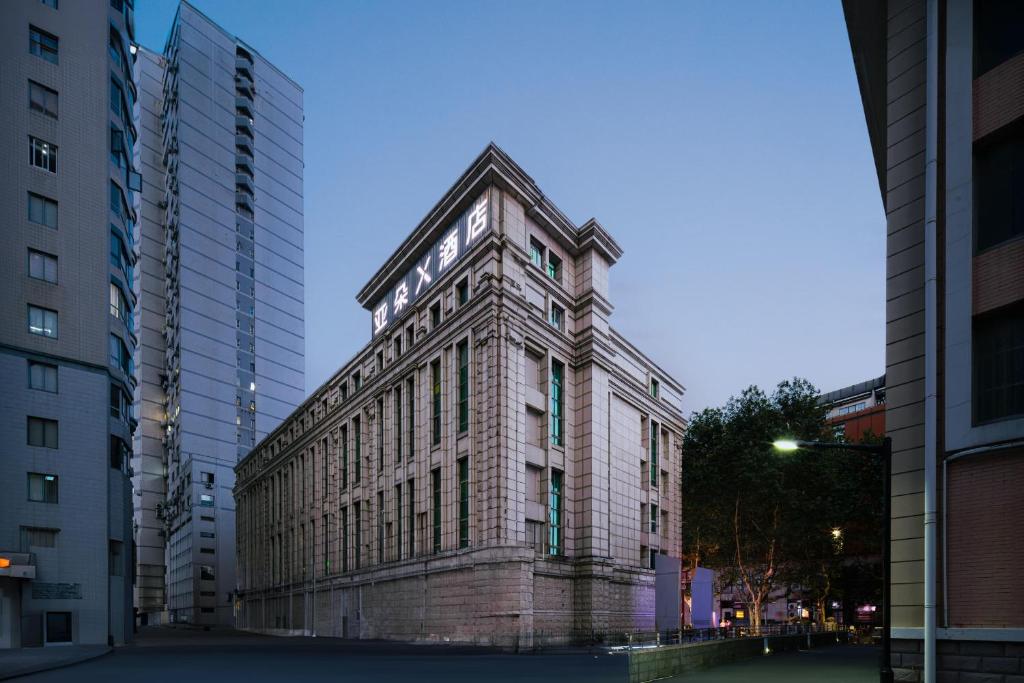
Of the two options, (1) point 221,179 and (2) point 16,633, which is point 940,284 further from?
(1) point 221,179

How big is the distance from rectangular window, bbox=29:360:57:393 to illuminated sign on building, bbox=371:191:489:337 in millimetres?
23289

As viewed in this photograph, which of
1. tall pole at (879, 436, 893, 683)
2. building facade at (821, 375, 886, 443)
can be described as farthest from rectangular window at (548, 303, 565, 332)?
building facade at (821, 375, 886, 443)

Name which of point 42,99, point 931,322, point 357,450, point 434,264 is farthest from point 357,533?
point 931,322

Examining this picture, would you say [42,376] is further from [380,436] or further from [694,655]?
[694,655]

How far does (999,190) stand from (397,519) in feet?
159

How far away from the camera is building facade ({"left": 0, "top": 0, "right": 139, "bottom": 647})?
44.1 metres

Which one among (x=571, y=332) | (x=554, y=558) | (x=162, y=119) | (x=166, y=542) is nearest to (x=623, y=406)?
(x=571, y=332)

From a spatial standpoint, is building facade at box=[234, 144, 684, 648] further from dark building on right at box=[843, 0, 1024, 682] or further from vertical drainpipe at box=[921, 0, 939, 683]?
vertical drainpipe at box=[921, 0, 939, 683]

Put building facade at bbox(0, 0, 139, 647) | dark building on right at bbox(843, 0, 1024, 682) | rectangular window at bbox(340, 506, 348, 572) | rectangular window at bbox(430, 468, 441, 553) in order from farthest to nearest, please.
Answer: rectangular window at bbox(340, 506, 348, 572) < rectangular window at bbox(430, 468, 441, 553) < building facade at bbox(0, 0, 139, 647) < dark building on right at bbox(843, 0, 1024, 682)

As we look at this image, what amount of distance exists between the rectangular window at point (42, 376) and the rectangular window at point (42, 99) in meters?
14.4

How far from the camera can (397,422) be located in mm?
61531

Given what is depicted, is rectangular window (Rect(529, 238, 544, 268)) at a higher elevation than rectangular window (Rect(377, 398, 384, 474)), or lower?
higher

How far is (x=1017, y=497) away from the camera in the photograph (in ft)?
52.6

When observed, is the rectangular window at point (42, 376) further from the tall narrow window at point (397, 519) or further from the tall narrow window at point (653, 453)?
the tall narrow window at point (653, 453)
